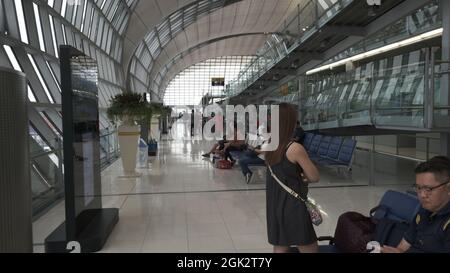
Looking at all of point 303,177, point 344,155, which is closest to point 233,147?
point 344,155

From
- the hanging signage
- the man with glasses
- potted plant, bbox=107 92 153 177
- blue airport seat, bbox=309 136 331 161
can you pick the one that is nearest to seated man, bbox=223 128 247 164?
blue airport seat, bbox=309 136 331 161

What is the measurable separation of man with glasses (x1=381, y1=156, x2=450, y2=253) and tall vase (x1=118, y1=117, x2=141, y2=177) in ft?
30.2

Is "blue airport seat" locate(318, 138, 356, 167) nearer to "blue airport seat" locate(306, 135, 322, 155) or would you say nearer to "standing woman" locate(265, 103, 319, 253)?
"blue airport seat" locate(306, 135, 322, 155)

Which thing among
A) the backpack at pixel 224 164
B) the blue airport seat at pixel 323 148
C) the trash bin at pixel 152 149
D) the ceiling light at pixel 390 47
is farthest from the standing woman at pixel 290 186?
the trash bin at pixel 152 149

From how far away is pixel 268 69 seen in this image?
21.8m

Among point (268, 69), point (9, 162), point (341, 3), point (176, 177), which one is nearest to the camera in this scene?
point (9, 162)

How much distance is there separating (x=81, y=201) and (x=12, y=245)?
2.71 m

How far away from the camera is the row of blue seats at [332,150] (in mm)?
9163

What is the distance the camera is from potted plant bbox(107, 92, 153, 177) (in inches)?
423

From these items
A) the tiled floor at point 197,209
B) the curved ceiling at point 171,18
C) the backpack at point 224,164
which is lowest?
the tiled floor at point 197,209

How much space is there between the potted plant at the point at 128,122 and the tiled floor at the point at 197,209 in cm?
55

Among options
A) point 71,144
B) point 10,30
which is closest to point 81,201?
point 71,144

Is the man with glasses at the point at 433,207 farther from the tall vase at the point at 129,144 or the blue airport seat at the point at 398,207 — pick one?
the tall vase at the point at 129,144
